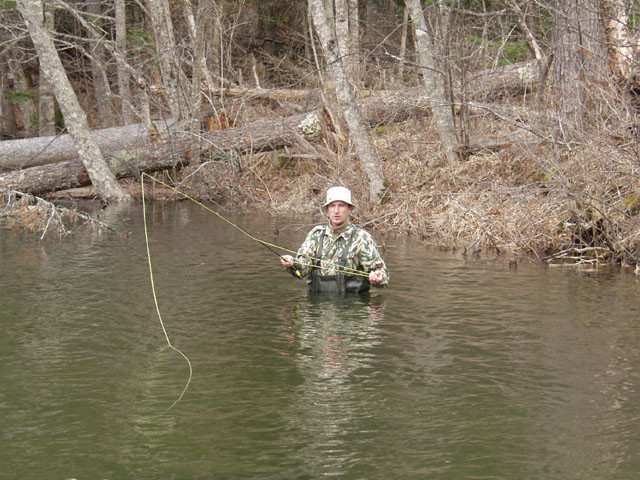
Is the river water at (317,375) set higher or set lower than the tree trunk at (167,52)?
lower

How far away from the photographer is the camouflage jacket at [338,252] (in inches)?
352

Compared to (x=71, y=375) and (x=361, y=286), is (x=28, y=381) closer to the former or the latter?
(x=71, y=375)

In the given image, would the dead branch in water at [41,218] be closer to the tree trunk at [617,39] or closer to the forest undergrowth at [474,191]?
the forest undergrowth at [474,191]

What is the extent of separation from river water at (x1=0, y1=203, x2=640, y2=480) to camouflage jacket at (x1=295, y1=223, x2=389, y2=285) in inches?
14.3

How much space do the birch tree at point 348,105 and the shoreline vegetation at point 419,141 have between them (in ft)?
0.09

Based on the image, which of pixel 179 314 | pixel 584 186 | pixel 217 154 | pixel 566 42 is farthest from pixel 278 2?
pixel 179 314

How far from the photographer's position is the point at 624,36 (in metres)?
12.5

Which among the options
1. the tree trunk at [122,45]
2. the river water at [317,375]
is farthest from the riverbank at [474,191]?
the tree trunk at [122,45]

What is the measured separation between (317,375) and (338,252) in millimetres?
3095

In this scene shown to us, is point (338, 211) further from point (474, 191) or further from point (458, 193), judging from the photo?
point (474, 191)

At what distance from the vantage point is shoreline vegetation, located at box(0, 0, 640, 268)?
36.9 feet

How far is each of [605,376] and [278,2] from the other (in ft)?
84.0

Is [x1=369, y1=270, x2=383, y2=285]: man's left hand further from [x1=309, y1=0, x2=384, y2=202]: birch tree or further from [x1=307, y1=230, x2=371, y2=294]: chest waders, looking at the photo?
[x1=309, y1=0, x2=384, y2=202]: birch tree

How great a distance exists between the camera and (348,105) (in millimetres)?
14703
